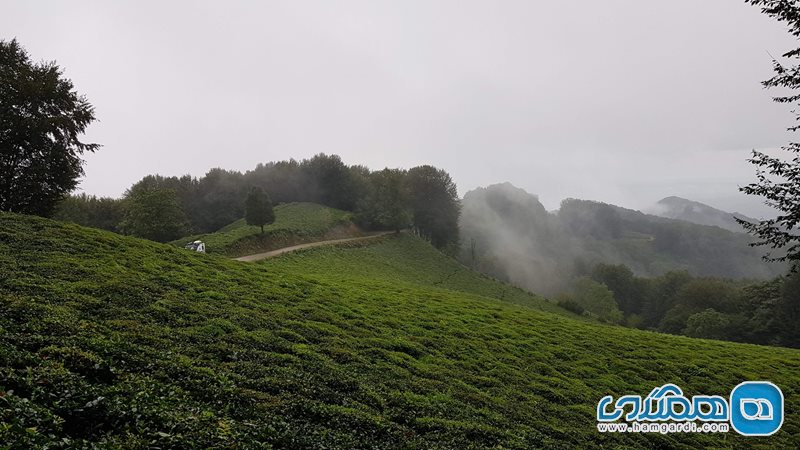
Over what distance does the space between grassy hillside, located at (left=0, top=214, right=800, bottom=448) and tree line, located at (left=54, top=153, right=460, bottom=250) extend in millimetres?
54594

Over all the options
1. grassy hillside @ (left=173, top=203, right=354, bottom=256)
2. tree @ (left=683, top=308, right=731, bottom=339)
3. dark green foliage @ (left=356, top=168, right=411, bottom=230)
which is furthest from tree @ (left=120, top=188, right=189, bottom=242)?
tree @ (left=683, top=308, right=731, bottom=339)

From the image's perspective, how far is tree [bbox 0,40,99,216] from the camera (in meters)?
25.3

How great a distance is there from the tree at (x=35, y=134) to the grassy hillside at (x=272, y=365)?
9375 millimetres

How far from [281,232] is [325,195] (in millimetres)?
44985

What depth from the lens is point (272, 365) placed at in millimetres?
11328

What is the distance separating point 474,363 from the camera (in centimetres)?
1647

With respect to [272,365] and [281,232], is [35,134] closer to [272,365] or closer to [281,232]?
[272,365]

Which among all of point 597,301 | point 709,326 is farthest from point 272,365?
point 597,301

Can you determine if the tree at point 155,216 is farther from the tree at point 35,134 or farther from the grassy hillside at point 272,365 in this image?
the grassy hillside at point 272,365

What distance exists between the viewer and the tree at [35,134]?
25.3 metres

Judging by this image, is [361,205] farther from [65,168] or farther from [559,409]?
[559,409]

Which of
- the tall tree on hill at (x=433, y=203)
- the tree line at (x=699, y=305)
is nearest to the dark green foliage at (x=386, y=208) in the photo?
the tall tree on hill at (x=433, y=203)

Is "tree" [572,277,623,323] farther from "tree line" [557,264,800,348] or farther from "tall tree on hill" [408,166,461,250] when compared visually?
"tall tree on hill" [408,166,461,250]

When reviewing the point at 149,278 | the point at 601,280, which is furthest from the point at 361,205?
the point at 601,280
